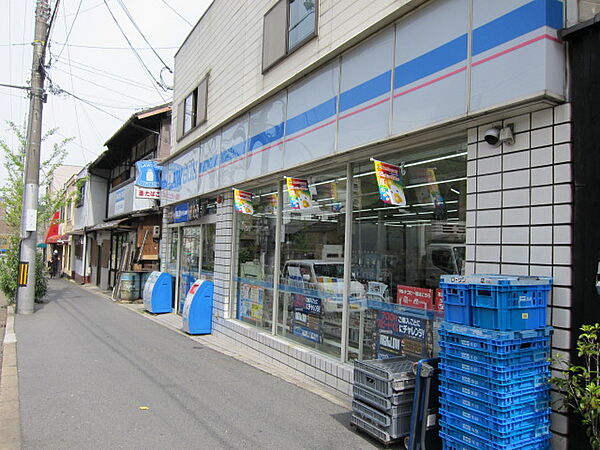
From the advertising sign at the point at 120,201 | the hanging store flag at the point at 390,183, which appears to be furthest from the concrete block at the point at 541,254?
the advertising sign at the point at 120,201

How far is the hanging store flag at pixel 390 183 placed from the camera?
5172 millimetres

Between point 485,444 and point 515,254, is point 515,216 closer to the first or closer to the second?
point 515,254

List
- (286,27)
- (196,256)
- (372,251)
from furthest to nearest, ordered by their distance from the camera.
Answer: (196,256)
(286,27)
(372,251)

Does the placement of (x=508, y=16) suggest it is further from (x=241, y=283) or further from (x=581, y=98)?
(x=241, y=283)

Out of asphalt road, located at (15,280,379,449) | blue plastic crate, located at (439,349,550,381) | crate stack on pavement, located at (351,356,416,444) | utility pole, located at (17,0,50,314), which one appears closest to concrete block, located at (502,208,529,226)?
blue plastic crate, located at (439,349,550,381)

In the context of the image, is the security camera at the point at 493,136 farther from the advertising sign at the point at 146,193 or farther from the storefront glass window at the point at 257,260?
the advertising sign at the point at 146,193

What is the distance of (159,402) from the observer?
559 cm

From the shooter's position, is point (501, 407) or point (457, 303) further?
point (457, 303)

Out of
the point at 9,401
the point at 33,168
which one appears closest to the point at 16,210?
the point at 33,168

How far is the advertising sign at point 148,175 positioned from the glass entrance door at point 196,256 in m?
2.35

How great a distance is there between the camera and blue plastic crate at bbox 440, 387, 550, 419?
10.8 feet

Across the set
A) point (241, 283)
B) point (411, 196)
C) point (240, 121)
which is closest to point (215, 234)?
point (241, 283)

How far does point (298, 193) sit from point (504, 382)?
4.44 meters

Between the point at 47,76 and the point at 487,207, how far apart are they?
13586 millimetres
